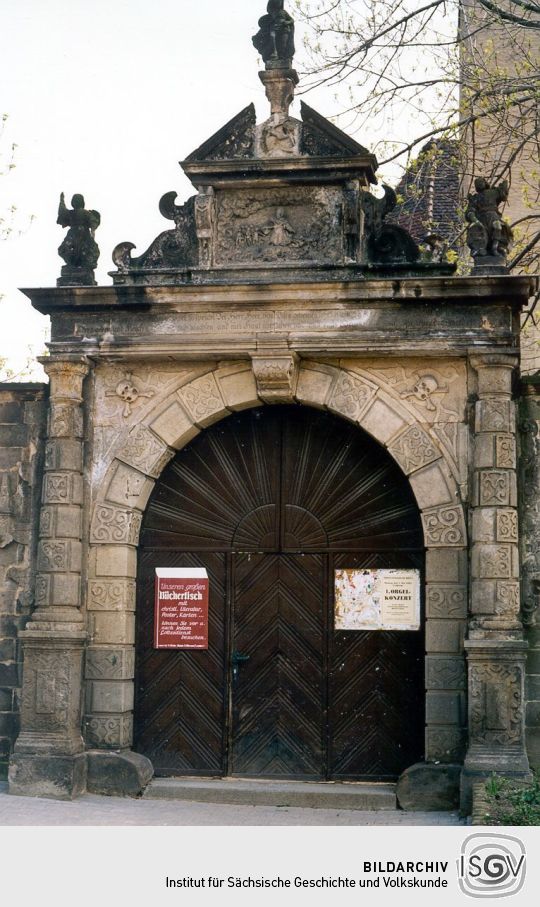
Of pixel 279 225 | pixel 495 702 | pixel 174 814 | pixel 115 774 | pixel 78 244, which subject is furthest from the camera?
pixel 78 244

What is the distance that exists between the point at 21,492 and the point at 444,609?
3.49m

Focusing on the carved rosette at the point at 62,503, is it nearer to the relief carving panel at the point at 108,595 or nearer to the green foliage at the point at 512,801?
the relief carving panel at the point at 108,595

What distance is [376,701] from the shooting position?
9.47 metres

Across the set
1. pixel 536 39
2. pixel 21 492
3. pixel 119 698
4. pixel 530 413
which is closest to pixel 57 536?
pixel 21 492

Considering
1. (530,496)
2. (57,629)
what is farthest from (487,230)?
(57,629)

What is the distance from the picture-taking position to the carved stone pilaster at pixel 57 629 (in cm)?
925

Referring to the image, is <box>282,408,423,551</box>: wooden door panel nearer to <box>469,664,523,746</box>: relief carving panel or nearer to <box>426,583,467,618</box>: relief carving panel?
<box>426,583,467,618</box>: relief carving panel

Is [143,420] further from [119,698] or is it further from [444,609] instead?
[444,609]

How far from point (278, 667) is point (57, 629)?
68.7 inches

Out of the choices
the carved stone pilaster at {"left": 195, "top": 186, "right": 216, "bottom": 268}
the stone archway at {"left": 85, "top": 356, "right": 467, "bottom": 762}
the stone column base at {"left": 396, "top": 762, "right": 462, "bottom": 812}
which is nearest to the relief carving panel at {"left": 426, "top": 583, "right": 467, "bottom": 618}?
the stone archway at {"left": 85, "top": 356, "right": 467, "bottom": 762}

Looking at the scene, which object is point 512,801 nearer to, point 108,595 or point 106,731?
point 106,731

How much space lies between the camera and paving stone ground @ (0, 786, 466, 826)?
336 inches

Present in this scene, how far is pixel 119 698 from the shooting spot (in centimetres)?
948

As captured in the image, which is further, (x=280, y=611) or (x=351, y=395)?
(x=280, y=611)
